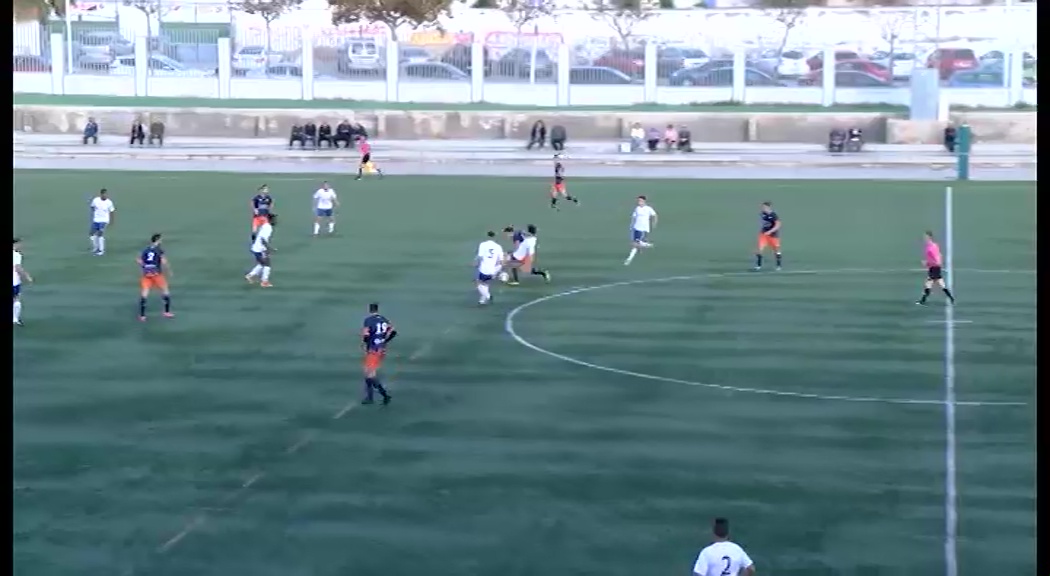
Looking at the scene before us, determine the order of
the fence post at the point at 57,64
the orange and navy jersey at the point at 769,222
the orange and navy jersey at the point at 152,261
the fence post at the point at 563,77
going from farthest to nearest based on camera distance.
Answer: the fence post at the point at 57,64 → the fence post at the point at 563,77 → the orange and navy jersey at the point at 769,222 → the orange and navy jersey at the point at 152,261

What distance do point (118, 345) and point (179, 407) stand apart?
4.75 m

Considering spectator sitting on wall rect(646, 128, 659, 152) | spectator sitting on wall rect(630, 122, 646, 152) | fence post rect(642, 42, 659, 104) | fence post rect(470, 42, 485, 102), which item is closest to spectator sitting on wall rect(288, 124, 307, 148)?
fence post rect(470, 42, 485, 102)

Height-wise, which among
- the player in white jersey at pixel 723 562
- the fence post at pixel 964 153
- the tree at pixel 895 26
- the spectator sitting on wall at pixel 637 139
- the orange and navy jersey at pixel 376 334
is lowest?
the player in white jersey at pixel 723 562

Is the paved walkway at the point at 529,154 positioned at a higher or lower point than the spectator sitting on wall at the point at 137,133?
lower

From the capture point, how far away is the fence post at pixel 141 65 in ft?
232

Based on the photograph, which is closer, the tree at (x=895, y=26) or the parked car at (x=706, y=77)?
the parked car at (x=706, y=77)

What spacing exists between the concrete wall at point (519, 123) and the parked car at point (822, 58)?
8818mm

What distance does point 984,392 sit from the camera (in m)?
21.7

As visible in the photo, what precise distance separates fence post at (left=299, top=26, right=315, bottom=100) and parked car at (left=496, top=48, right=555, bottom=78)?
7.94 m

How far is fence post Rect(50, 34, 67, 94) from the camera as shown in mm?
71188

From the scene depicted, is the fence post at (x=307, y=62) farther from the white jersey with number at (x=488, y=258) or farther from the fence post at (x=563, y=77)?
the white jersey with number at (x=488, y=258)

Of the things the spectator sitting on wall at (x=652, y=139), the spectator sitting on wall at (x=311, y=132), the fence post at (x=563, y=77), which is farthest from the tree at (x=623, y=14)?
the spectator sitting on wall at (x=311, y=132)

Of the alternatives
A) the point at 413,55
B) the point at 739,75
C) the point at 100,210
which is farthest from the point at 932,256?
the point at 413,55

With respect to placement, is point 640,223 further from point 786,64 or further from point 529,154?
point 786,64
